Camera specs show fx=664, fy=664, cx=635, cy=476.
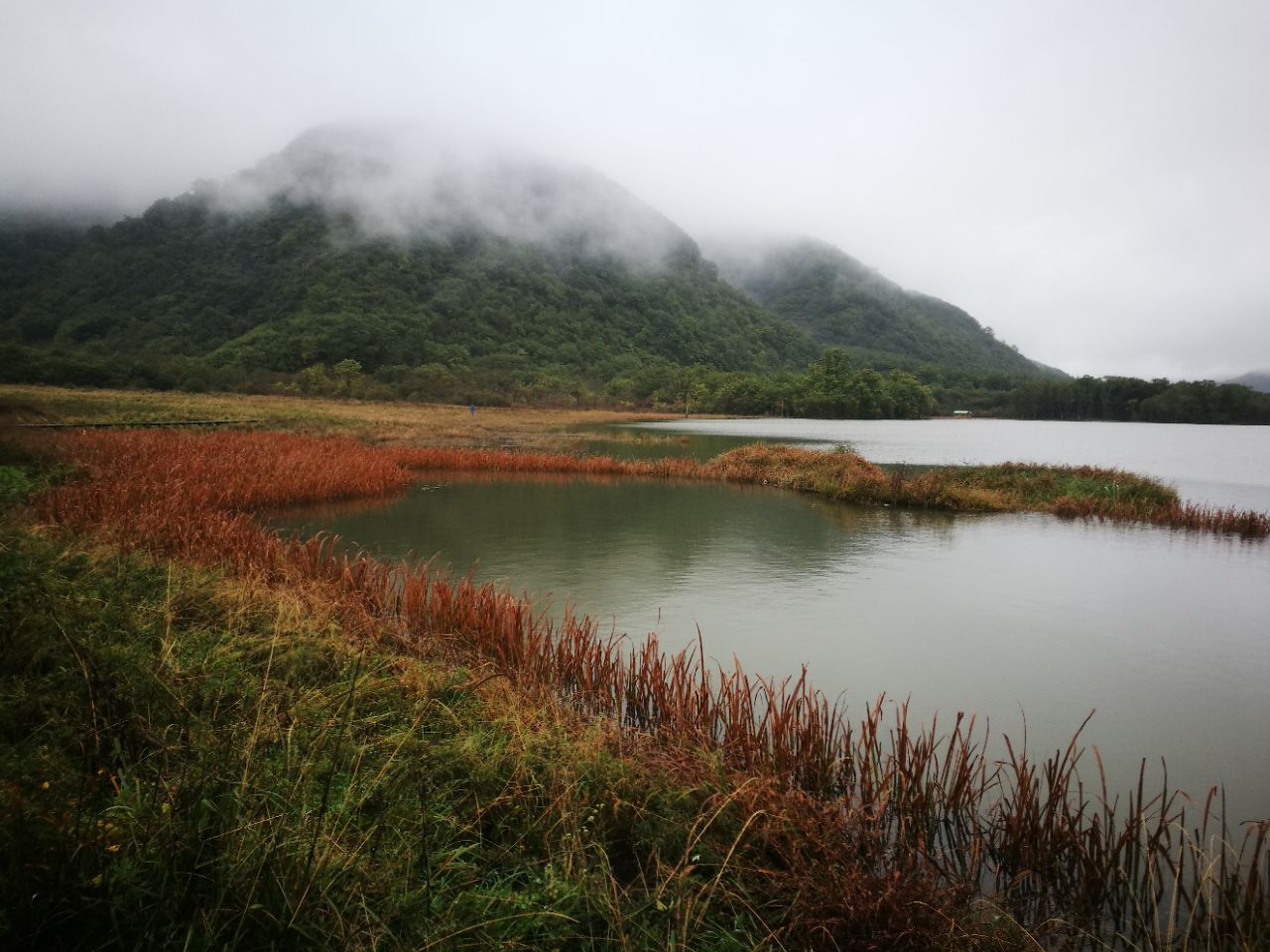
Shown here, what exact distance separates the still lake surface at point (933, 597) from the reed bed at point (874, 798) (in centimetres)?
89

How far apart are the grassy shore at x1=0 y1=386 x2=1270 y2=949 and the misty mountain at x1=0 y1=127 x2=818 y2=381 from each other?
66534 millimetres

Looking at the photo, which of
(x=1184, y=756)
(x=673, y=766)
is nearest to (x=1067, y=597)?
(x=1184, y=756)

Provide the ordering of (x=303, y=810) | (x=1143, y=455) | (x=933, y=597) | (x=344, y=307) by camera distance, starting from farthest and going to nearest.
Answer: (x=344, y=307), (x=1143, y=455), (x=933, y=597), (x=303, y=810)

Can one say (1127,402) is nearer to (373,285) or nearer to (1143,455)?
(1143,455)

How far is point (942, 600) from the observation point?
10430 mm

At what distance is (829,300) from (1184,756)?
20726 cm

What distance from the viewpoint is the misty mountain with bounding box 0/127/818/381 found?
84.6 m

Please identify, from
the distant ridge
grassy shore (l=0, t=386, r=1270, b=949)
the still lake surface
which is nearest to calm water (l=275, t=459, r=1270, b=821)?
the still lake surface

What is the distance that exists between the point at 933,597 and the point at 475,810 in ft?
29.6

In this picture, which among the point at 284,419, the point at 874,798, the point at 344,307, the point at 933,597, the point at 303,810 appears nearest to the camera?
the point at 303,810

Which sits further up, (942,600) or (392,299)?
(392,299)

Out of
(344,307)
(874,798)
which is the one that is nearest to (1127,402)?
(344,307)

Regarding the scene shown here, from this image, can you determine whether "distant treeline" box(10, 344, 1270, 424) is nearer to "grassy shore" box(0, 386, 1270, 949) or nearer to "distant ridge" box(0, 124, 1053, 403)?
"distant ridge" box(0, 124, 1053, 403)

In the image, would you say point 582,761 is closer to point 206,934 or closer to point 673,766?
point 673,766
